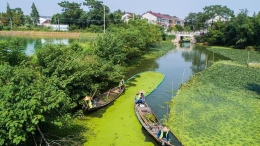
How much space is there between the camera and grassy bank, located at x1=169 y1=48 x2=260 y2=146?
11.0 m

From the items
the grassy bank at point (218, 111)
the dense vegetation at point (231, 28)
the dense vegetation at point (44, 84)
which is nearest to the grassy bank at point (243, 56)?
the dense vegetation at point (231, 28)

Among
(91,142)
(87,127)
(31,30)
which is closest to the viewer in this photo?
(91,142)

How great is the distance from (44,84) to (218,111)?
10.5 meters

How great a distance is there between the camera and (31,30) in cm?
5988

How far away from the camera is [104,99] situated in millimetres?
15000

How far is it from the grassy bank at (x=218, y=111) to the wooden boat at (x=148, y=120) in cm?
101

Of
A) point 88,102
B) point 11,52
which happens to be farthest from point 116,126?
point 11,52

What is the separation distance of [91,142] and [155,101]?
693 cm

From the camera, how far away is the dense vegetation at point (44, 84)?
6.86 metres

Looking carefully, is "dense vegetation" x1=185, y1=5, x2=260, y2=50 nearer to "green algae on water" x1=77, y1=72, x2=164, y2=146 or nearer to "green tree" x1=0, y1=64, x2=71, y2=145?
"green algae on water" x1=77, y1=72, x2=164, y2=146

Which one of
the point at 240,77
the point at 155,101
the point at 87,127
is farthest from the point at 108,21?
the point at 87,127

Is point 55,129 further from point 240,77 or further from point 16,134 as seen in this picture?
point 240,77

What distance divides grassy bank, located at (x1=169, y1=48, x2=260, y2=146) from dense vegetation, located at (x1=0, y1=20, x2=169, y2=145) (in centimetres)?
548

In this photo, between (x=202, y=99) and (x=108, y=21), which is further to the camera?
(x=108, y=21)
